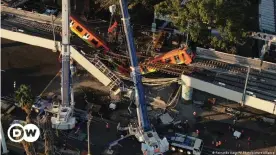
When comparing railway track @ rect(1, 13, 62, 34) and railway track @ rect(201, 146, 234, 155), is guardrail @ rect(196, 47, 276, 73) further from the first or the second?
railway track @ rect(1, 13, 62, 34)

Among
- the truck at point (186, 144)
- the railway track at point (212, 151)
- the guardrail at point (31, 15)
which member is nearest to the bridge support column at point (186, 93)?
the truck at point (186, 144)

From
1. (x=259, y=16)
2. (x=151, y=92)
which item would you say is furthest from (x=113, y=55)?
(x=259, y=16)

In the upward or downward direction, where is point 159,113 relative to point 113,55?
downward

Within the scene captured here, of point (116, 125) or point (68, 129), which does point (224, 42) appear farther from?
point (68, 129)

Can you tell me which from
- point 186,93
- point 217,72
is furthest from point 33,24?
point 217,72

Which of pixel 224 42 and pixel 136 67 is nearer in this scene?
pixel 136 67

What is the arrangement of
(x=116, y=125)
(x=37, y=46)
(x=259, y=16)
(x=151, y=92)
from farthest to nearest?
(x=259, y=16), (x=37, y=46), (x=151, y=92), (x=116, y=125)

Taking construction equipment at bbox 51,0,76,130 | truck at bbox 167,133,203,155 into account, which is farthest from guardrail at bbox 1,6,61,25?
truck at bbox 167,133,203,155

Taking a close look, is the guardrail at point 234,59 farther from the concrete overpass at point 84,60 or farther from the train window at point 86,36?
the train window at point 86,36
